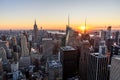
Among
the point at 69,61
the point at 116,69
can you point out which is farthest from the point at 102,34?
the point at 116,69

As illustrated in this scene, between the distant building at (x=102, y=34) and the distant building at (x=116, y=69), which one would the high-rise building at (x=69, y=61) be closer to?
the distant building at (x=102, y=34)

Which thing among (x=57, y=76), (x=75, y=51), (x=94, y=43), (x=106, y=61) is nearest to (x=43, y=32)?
(x=94, y=43)

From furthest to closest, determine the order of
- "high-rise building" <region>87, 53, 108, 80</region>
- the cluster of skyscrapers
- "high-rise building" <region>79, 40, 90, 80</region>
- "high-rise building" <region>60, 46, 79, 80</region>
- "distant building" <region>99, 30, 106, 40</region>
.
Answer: "distant building" <region>99, 30, 106, 40</region> → "high-rise building" <region>60, 46, 79, 80</region> → "high-rise building" <region>79, 40, 90, 80</region> → the cluster of skyscrapers → "high-rise building" <region>87, 53, 108, 80</region>

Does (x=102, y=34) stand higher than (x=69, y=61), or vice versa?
(x=102, y=34)

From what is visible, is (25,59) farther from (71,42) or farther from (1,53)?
(71,42)

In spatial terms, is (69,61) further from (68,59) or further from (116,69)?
(116,69)

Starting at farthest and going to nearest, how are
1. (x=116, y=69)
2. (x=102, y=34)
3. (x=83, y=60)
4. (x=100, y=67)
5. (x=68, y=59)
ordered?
1. (x=102, y=34)
2. (x=68, y=59)
3. (x=83, y=60)
4. (x=100, y=67)
5. (x=116, y=69)

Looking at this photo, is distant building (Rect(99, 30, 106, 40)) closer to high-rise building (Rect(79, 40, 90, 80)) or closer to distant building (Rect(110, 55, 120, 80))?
high-rise building (Rect(79, 40, 90, 80))

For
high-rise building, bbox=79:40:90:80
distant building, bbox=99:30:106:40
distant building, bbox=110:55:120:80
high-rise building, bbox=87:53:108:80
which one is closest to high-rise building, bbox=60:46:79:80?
high-rise building, bbox=79:40:90:80
